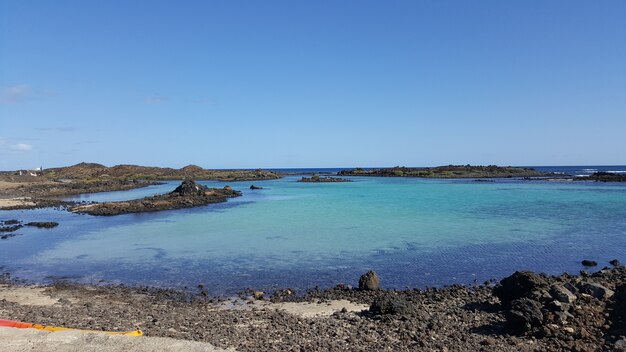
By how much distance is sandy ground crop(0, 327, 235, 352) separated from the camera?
8656 mm

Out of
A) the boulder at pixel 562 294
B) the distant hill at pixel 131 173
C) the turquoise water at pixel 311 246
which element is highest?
the distant hill at pixel 131 173

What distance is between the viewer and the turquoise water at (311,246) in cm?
1723

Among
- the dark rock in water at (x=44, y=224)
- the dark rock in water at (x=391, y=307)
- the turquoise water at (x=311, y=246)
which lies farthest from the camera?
the dark rock in water at (x=44, y=224)

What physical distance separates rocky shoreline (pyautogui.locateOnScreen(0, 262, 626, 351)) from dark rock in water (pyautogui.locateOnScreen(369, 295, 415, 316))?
27 millimetres

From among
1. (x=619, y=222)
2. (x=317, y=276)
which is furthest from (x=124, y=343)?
(x=619, y=222)

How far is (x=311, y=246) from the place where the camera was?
22984mm

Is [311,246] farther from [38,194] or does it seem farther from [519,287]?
[38,194]

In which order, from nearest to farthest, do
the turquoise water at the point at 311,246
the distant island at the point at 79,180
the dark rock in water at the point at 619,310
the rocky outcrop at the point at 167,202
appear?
1. the dark rock in water at the point at 619,310
2. the turquoise water at the point at 311,246
3. the rocky outcrop at the point at 167,202
4. the distant island at the point at 79,180

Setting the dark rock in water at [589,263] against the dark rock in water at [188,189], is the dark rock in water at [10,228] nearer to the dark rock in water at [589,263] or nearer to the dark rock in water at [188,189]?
the dark rock in water at [188,189]

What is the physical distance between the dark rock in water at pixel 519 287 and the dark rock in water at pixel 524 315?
49.1 inches

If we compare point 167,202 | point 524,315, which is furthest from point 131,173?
point 524,315

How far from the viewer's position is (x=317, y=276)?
55.2ft

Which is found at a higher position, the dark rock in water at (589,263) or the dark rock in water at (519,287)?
the dark rock in water at (519,287)

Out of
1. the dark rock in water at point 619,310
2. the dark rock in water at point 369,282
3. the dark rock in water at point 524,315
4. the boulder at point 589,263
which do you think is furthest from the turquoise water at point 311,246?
the dark rock in water at point 619,310
